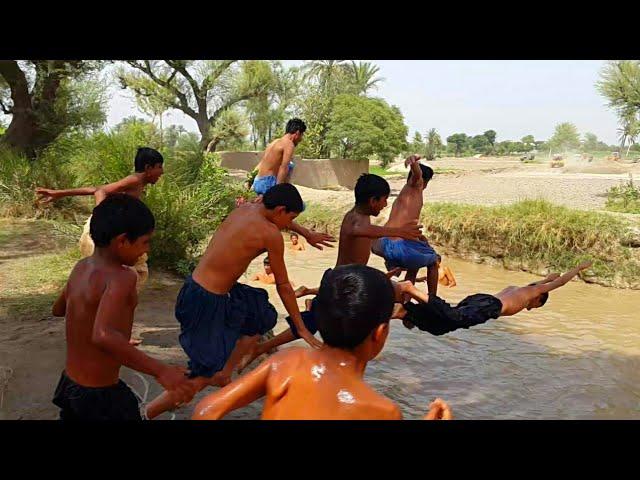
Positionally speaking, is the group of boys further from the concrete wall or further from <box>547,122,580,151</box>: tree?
<box>547,122,580,151</box>: tree

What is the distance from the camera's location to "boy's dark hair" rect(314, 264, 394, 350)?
5.33 ft

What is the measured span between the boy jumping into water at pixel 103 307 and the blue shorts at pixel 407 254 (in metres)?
3.45

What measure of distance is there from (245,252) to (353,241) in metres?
1.19

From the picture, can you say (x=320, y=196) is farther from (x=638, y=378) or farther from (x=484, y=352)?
(x=638, y=378)

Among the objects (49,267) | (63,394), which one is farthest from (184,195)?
(63,394)

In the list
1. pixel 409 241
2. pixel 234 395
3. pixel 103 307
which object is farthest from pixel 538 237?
pixel 234 395

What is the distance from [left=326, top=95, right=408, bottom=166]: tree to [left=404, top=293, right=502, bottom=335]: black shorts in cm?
1960

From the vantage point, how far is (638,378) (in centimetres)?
560

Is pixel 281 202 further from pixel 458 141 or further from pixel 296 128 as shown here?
pixel 458 141

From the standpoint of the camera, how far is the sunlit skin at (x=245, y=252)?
371 centimetres

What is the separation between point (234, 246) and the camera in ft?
12.3

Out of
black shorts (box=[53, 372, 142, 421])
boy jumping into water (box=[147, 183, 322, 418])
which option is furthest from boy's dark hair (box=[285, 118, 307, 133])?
black shorts (box=[53, 372, 142, 421])

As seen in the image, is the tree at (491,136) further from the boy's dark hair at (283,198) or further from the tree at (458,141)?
the boy's dark hair at (283,198)

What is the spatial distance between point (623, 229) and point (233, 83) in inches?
849
